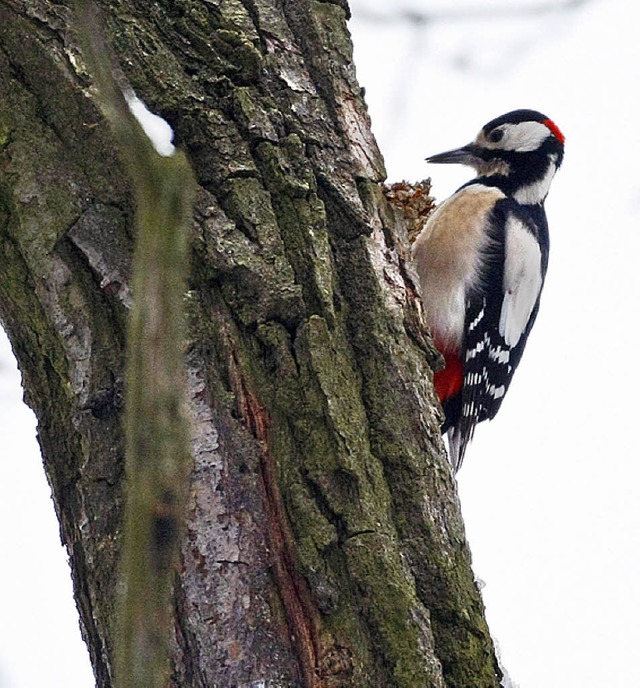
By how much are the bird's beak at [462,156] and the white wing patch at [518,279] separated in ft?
1.29

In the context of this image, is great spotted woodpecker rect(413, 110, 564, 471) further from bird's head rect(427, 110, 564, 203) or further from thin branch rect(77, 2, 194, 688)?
thin branch rect(77, 2, 194, 688)

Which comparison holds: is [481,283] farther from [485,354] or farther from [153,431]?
[153,431]

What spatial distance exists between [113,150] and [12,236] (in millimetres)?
222

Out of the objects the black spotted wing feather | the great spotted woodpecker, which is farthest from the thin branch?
the black spotted wing feather

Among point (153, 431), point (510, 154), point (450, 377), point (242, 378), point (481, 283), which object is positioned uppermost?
point (510, 154)

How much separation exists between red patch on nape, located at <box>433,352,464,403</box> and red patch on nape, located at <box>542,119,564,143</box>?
1.11 meters

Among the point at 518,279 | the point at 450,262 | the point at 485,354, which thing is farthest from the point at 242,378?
the point at 518,279

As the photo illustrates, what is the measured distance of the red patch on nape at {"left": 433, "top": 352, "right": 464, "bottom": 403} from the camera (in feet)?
11.6

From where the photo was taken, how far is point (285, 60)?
214 centimetres

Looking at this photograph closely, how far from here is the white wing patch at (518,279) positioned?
12.0ft

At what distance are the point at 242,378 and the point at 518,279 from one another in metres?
2.06

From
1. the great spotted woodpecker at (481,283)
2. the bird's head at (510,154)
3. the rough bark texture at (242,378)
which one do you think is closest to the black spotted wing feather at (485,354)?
the great spotted woodpecker at (481,283)

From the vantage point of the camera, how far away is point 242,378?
1804 millimetres

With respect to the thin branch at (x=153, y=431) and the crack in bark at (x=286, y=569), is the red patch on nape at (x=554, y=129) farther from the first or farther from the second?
the thin branch at (x=153, y=431)
